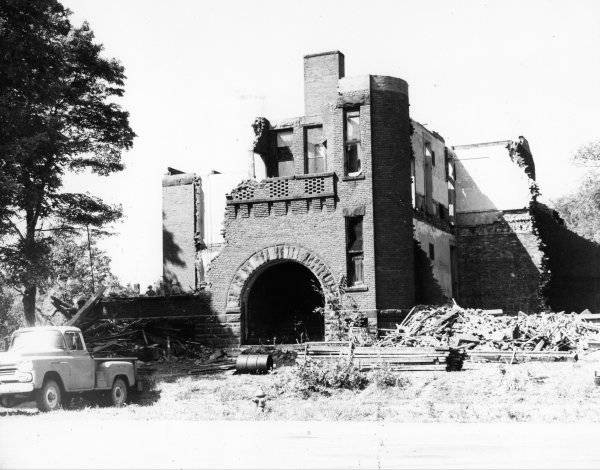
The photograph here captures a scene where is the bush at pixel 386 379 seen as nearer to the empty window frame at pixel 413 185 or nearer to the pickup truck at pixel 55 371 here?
the pickup truck at pixel 55 371

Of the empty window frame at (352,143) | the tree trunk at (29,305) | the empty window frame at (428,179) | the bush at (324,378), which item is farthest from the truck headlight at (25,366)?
the empty window frame at (428,179)

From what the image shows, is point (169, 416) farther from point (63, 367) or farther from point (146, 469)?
point (146, 469)

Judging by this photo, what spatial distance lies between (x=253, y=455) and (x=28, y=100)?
20.6m

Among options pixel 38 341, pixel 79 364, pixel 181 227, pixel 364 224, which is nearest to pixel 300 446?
pixel 79 364

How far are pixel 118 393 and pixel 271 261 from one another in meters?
8.78

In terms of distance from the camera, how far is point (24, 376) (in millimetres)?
19453

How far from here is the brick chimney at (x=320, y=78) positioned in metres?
33.8

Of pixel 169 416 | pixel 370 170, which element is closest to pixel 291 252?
pixel 370 170

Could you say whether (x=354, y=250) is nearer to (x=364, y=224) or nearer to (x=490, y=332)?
(x=364, y=224)

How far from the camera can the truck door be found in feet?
68.8

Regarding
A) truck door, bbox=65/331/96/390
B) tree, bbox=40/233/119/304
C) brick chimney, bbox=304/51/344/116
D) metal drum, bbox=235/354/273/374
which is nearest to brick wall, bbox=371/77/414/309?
brick chimney, bbox=304/51/344/116

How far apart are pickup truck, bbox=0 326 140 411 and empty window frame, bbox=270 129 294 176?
12.7m

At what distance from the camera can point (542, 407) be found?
17891mm

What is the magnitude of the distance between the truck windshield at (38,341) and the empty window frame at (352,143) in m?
12.0
